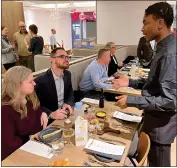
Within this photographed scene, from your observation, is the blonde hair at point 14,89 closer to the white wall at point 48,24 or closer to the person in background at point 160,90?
the person in background at point 160,90

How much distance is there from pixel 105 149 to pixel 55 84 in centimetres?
114

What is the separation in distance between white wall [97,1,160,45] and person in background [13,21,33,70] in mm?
3197

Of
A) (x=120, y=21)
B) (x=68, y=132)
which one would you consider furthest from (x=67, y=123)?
(x=120, y=21)

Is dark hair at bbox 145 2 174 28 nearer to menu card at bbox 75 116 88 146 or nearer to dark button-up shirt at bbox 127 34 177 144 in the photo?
dark button-up shirt at bbox 127 34 177 144

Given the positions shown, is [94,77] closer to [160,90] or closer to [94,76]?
[94,76]

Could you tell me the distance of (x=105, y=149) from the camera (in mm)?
1297

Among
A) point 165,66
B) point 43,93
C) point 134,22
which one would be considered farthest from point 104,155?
point 134,22

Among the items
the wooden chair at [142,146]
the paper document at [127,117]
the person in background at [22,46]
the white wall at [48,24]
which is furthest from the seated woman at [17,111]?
the white wall at [48,24]

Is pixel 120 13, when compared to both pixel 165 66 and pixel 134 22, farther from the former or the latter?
pixel 165 66

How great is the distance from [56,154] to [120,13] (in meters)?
6.72

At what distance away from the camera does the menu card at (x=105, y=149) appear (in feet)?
4.05

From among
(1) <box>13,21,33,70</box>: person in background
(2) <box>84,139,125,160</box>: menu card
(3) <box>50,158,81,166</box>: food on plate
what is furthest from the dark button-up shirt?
(1) <box>13,21,33,70</box>: person in background

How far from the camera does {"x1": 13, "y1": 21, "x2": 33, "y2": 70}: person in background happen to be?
514 cm

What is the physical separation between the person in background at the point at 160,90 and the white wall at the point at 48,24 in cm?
998
